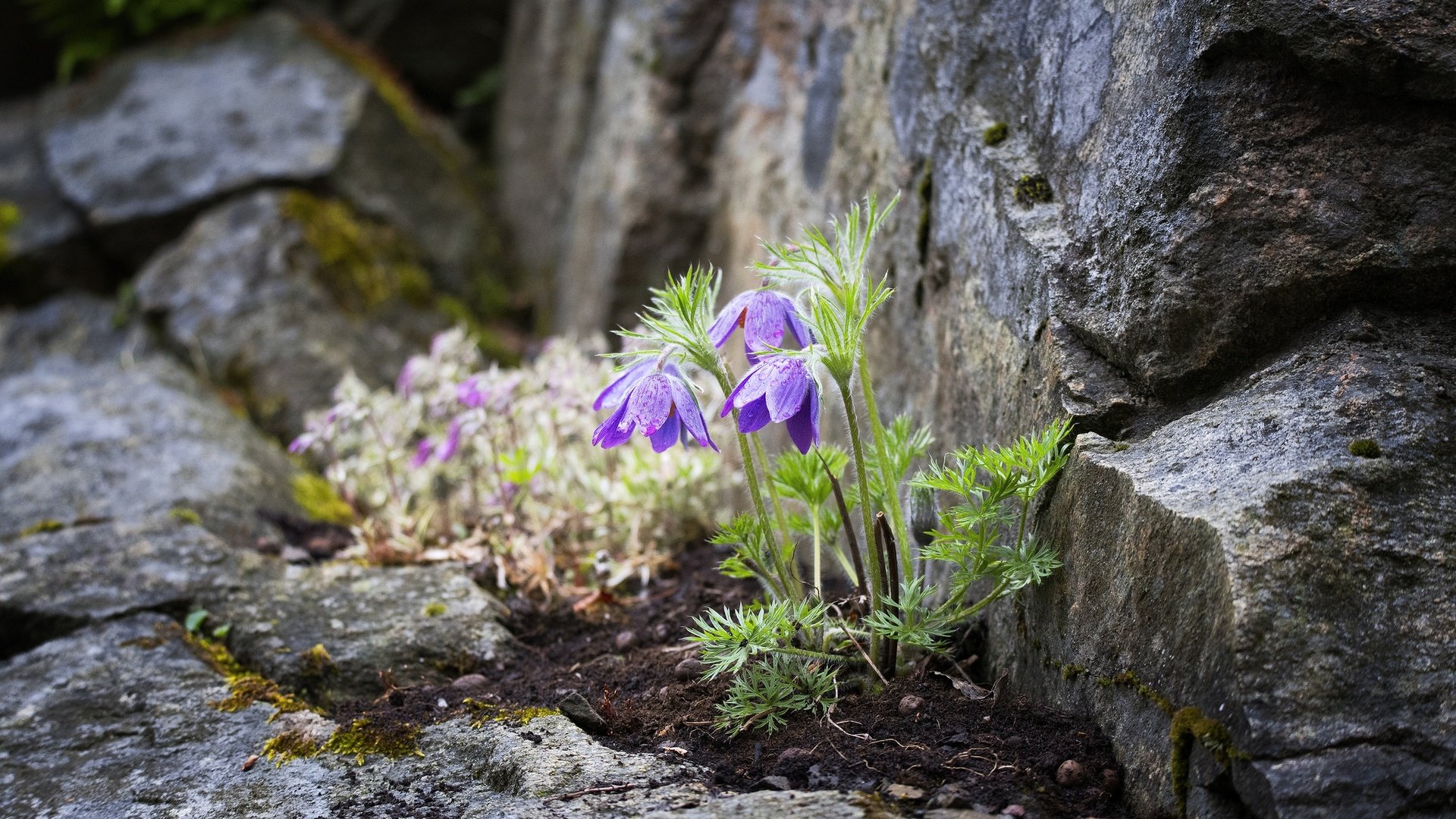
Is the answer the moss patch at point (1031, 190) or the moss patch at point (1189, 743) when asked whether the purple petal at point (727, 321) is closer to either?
the moss patch at point (1031, 190)

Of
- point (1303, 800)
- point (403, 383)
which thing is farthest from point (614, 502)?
point (1303, 800)

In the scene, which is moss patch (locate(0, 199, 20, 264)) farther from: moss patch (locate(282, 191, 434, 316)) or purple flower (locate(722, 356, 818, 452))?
purple flower (locate(722, 356, 818, 452))

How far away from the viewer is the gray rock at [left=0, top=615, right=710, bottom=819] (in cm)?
225

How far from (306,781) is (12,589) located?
64.6 inches

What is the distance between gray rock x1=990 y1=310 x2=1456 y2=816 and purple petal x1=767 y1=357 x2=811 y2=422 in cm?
62

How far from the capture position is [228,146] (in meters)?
6.77

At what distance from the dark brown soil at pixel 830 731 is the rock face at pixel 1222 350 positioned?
138 millimetres

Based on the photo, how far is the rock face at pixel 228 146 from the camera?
262 inches

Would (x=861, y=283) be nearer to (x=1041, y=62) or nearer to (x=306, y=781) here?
(x=1041, y=62)

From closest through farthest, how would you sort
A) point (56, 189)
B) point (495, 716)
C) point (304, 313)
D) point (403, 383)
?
point (495, 716)
point (403, 383)
point (304, 313)
point (56, 189)

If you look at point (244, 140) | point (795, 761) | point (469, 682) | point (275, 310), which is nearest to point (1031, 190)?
point (795, 761)

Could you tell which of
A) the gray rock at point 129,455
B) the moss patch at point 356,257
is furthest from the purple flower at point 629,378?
the moss patch at point 356,257

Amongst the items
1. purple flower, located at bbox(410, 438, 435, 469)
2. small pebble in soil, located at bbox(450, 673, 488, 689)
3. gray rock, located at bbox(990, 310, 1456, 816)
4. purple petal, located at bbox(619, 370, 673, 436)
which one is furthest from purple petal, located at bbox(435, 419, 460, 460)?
gray rock, located at bbox(990, 310, 1456, 816)

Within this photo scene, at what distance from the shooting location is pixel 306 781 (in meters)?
2.44
